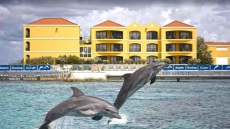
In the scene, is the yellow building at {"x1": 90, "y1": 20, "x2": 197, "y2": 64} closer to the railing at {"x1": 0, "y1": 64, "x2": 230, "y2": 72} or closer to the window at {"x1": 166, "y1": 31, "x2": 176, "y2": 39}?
the window at {"x1": 166, "y1": 31, "x2": 176, "y2": 39}

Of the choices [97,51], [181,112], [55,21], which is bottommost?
[181,112]

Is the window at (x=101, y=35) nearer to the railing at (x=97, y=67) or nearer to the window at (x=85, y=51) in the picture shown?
the window at (x=85, y=51)

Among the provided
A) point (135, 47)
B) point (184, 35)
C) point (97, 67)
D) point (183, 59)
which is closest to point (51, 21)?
point (135, 47)

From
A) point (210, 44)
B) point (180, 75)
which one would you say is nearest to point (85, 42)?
point (180, 75)

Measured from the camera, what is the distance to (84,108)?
11977mm

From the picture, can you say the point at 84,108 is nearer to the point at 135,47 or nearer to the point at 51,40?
the point at 51,40

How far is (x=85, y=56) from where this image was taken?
10512 cm

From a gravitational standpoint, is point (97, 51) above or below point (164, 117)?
above

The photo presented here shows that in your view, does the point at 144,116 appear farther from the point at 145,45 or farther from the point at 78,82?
the point at 145,45

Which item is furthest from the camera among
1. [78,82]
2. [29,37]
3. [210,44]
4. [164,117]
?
[210,44]

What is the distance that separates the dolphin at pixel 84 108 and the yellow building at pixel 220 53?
112079 mm

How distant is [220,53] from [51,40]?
4774cm

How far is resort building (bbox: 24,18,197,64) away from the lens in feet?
338

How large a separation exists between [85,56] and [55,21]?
428 inches
